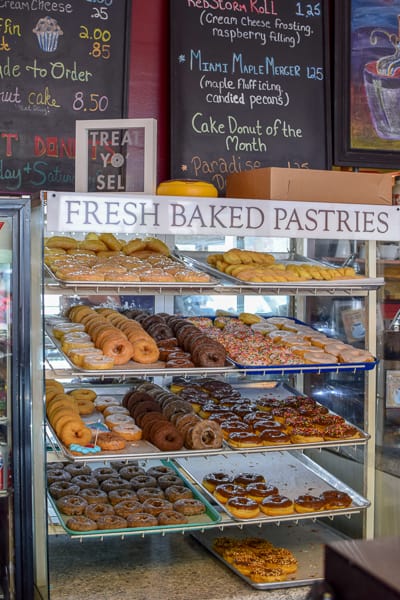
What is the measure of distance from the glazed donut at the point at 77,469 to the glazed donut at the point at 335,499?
117cm

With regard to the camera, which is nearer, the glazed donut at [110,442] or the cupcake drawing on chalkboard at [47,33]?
the glazed donut at [110,442]

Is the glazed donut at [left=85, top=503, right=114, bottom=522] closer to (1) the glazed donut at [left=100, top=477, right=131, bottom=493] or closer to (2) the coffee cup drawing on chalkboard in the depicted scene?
(1) the glazed donut at [left=100, top=477, right=131, bottom=493]

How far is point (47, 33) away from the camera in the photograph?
4.52 m

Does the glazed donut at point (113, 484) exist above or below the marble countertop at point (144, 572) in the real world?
above

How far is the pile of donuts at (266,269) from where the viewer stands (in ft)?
12.3

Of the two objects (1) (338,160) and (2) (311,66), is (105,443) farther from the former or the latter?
(2) (311,66)

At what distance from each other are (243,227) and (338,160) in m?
1.62

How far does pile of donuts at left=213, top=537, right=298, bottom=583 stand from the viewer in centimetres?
345

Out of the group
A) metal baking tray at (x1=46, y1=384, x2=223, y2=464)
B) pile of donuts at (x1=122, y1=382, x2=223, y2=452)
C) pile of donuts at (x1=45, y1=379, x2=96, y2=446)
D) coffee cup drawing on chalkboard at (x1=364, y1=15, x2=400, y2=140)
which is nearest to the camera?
metal baking tray at (x1=46, y1=384, x2=223, y2=464)

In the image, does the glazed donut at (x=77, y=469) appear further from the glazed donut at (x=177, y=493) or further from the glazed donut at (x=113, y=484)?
the glazed donut at (x=177, y=493)

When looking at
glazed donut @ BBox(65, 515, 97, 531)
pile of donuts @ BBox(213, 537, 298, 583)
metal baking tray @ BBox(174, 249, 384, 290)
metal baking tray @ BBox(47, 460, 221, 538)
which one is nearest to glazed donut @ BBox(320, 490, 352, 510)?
pile of donuts @ BBox(213, 537, 298, 583)

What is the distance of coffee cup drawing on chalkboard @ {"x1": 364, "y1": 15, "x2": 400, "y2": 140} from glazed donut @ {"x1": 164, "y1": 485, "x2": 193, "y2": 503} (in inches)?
106

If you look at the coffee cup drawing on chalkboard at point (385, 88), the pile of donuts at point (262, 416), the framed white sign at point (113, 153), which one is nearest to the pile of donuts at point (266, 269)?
the framed white sign at point (113, 153)

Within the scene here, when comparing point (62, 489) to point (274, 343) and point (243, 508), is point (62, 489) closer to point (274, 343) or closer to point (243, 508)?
point (243, 508)
